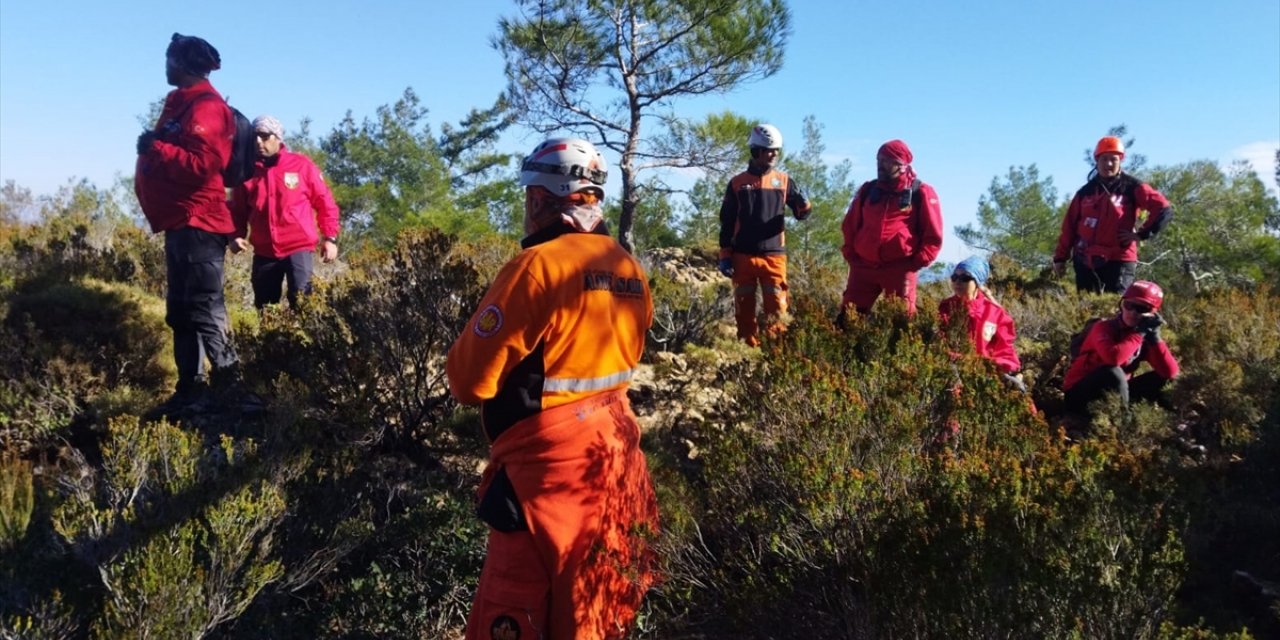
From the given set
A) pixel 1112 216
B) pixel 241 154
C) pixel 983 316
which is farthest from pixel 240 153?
pixel 1112 216

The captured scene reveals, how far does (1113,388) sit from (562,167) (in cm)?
413

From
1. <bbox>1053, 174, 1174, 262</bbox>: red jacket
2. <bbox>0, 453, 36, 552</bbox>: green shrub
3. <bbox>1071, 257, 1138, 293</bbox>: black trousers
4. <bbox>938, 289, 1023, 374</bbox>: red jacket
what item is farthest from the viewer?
<bbox>1071, 257, 1138, 293</bbox>: black trousers

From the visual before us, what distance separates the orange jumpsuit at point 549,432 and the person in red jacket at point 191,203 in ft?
8.69

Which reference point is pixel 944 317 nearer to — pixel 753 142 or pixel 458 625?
pixel 753 142

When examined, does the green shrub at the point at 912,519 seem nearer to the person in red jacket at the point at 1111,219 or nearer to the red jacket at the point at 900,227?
the red jacket at the point at 900,227

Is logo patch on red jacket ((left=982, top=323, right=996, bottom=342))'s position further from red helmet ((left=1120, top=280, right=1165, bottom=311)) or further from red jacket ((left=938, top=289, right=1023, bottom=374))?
red helmet ((left=1120, top=280, right=1165, bottom=311))

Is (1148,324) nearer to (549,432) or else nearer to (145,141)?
(549,432)

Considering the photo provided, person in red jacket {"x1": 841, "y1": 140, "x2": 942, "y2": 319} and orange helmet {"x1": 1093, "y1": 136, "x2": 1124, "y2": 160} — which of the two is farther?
orange helmet {"x1": 1093, "y1": 136, "x2": 1124, "y2": 160}

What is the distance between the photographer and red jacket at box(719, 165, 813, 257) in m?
5.93

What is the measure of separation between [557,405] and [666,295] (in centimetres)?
462

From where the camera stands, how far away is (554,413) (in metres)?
2.06

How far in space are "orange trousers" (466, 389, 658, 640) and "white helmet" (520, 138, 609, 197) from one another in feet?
1.86

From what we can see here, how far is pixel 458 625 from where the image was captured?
344 centimetres

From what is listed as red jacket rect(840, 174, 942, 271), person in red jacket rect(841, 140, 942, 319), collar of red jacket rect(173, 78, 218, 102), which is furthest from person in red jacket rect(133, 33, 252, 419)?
red jacket rect(840, 174, 942, 271)
